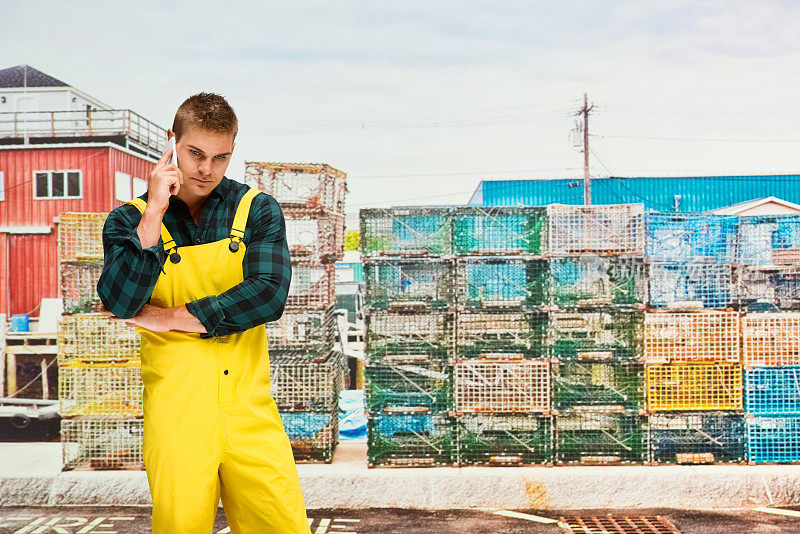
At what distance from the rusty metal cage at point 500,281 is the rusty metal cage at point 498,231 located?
81 millimetres

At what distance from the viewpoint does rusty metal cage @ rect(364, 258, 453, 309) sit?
6438mm

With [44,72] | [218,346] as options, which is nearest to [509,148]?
[44,72]

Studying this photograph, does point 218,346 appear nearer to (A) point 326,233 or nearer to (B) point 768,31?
(A) point 326,233

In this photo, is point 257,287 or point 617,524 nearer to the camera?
point 257,287

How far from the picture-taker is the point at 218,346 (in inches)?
102

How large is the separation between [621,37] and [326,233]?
3.09 metres

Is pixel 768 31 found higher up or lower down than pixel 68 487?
higher up

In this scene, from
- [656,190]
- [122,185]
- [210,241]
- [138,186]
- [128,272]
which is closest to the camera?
[128,272]

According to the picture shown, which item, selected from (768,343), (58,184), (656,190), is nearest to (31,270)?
(58,184)

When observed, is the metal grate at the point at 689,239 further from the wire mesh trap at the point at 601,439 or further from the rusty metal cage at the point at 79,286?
the rusty metal cage at the point at 79,286

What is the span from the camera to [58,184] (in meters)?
7.04

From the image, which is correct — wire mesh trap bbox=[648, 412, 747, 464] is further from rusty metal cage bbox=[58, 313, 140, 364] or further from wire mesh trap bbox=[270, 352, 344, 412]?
rusty metal cage bbox=[58, 313, 140, 364]

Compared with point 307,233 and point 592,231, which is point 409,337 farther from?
point 592,231

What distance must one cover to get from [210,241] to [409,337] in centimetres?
393
